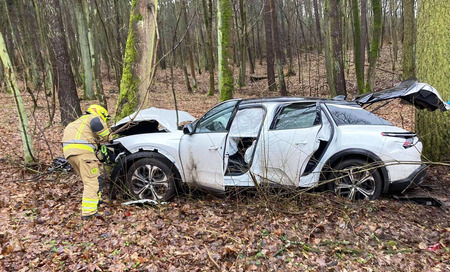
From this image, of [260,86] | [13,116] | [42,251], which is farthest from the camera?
[260,86]

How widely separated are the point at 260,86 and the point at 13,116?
14397 mm

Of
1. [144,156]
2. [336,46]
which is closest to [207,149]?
[144,156]

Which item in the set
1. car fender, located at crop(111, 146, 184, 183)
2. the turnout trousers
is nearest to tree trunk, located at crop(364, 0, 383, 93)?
car fender, located at crop(111, 146, 184, 183)

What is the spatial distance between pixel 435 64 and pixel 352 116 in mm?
1980

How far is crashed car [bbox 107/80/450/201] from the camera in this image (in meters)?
4.44

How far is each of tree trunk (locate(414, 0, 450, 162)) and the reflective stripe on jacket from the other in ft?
16.6

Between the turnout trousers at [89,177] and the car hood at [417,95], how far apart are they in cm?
424

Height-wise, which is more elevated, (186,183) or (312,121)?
(312,121)

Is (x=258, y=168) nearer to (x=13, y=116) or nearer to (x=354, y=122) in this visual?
(x=354, y=122)

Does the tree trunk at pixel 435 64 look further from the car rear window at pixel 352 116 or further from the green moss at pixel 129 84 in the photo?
the green moss at pixel 129 84

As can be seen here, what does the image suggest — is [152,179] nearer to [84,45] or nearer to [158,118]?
[158,118]

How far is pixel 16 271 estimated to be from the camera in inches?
132

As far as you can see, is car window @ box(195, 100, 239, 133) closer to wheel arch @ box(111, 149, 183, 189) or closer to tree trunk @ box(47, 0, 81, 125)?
wheel arch @ box(111, 149, 183, 189)

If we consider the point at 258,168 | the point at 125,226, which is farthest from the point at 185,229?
the point at 258,168
